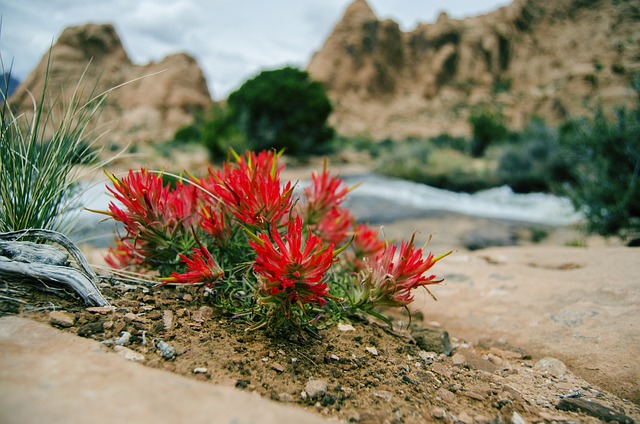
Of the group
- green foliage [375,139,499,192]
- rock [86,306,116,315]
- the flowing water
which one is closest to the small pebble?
rock [86,306,116,315]

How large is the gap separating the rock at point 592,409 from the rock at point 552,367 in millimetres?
303

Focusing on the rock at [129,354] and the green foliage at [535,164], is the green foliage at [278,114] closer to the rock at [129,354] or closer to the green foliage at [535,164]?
the green foliage at [535,164]

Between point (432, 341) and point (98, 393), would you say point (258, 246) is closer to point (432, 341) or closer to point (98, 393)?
point (98, 393)

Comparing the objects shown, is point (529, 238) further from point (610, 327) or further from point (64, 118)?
point (64, 118)

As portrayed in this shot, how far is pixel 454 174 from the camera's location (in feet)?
51.8

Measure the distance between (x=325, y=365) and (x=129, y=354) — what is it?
0.70m

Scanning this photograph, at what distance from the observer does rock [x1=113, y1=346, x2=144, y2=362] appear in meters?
1.24

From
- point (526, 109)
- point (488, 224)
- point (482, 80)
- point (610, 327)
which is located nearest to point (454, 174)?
point (488, 224)

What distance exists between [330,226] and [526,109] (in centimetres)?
5180

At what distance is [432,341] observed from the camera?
1936 mm

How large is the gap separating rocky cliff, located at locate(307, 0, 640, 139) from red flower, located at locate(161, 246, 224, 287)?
158 feet

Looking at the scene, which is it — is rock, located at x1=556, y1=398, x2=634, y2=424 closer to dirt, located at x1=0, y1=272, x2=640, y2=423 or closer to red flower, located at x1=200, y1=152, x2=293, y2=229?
dirt, located at x1=0, y1=272, x2=640, y2=423

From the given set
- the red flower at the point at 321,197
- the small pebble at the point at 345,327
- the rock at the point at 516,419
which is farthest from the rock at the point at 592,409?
the red flower at the point at 321,197

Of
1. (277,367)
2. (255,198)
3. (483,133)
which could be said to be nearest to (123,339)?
(277,367)
